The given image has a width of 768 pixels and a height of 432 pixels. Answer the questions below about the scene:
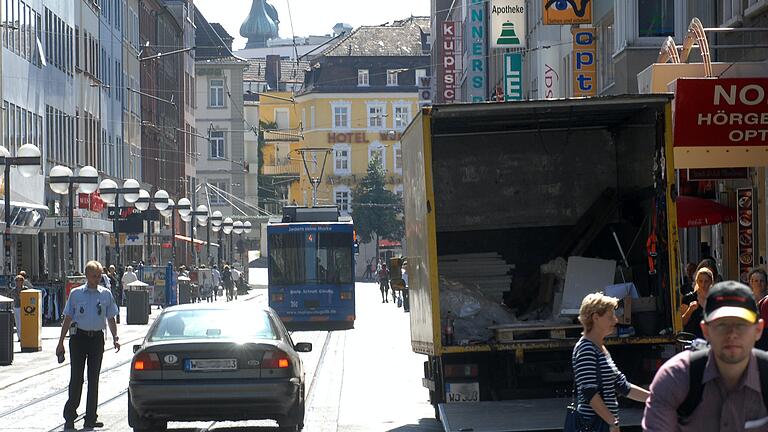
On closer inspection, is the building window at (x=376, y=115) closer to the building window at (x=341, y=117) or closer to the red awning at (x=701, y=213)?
the building window at (x=341, y=117)

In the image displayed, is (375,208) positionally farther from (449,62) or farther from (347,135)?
(449,62)

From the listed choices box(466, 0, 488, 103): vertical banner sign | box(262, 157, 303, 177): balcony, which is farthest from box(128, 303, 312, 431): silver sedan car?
box(262, 157, 303, 177): balcony

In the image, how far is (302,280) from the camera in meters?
40.0

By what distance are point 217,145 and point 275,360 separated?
103628 mm

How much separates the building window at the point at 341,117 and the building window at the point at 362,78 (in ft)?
6.95

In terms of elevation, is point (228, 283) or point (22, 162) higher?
point (22, 162)

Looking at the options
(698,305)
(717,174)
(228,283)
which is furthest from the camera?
(228,283)

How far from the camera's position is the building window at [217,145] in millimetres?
117500

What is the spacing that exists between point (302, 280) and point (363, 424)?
2292 centimetres

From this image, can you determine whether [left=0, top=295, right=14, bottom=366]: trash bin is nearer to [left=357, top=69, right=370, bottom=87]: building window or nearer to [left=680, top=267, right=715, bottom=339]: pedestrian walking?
[left=680, top=267, right=715, bottom=339]: pedestrian walking

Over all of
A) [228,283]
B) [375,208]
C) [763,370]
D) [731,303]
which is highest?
[375,208]

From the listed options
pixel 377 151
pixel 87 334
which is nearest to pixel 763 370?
Answer: pixel 87 334

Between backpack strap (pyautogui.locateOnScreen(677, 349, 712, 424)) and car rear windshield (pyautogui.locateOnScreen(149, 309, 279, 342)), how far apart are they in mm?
9452

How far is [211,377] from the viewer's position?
1491cm
